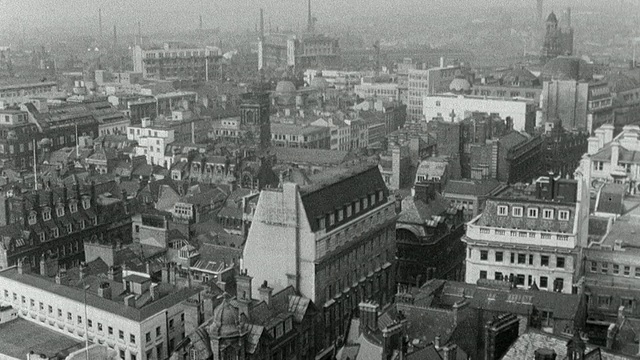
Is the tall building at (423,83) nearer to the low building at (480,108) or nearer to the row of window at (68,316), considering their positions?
the low building at (480,108)

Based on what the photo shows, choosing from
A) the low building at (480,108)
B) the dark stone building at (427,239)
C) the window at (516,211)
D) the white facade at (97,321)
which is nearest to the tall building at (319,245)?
the white facade at (97,321)

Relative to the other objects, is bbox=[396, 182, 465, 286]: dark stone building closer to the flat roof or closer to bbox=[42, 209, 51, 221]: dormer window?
the flat roof

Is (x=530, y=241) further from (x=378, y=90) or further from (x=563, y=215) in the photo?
(x=378, y=90)

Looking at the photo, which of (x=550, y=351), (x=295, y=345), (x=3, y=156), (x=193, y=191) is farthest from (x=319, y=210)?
(x=3, y=156)

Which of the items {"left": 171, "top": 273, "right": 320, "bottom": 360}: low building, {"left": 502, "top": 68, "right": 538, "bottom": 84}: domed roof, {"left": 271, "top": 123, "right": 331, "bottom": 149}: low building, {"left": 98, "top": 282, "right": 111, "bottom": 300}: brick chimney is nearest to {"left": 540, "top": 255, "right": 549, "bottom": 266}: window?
{"left": 171, "top": 273, "right": 320, "bottom": 360}: low building

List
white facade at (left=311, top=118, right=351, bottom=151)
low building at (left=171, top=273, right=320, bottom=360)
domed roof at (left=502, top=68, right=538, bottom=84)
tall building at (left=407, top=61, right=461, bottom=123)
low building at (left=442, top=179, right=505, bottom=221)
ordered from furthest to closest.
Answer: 1. tall building at (left=407, top=61, right=461, bottom=123)
2. domed roof at (left=502, top=68, right=538, bottom=84)
3. white facade at (left=311, top=118, right=351, bottom=151)
4. low building at (left=442, top=179, right=505, bottom=221)
5. low building at (left=171, top=273, right=320, bottom=360)

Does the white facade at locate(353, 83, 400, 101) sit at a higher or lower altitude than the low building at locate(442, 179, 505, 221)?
higher

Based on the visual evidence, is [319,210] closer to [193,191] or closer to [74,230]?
[74,230]
